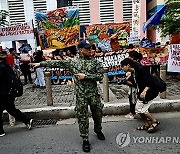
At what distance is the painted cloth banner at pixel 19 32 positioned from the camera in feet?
32.9

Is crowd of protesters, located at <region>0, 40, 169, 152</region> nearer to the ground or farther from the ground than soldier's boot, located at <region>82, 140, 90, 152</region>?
farther from the ground

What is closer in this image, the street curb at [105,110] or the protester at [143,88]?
the protester at [143,88]

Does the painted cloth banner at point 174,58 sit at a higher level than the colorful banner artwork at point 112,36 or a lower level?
lower

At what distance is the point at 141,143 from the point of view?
167 inches

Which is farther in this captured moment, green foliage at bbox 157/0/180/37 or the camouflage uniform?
green foliage at bbox 157/0/180/37

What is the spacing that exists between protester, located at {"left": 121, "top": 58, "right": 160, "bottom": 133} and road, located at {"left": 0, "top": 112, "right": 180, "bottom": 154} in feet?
0.68

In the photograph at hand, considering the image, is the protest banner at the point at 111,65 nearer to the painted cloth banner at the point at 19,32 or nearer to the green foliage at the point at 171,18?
the painted cloth banner at the point at 19,32

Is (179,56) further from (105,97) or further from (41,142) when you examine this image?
(41,142)

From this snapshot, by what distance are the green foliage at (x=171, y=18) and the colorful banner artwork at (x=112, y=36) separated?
1.99 metres

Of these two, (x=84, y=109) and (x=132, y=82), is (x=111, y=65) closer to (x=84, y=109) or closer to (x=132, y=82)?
(x=132, y=82)

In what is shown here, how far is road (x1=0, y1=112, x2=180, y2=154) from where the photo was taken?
161 inches

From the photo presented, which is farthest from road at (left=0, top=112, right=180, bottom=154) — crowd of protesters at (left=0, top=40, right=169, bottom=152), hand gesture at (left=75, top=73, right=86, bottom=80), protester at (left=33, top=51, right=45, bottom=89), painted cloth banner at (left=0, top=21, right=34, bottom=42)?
painted cloth banner at (left=0, top=21, right=34, bottom=42)

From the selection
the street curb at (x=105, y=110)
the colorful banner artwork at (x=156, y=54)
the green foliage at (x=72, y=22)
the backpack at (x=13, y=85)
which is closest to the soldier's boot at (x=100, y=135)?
the street curb at (x=105, y=110)

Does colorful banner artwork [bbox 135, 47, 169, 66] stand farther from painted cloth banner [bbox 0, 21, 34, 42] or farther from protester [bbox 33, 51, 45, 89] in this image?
painted cloth banner [bbox 0, 21, 34, 42]
